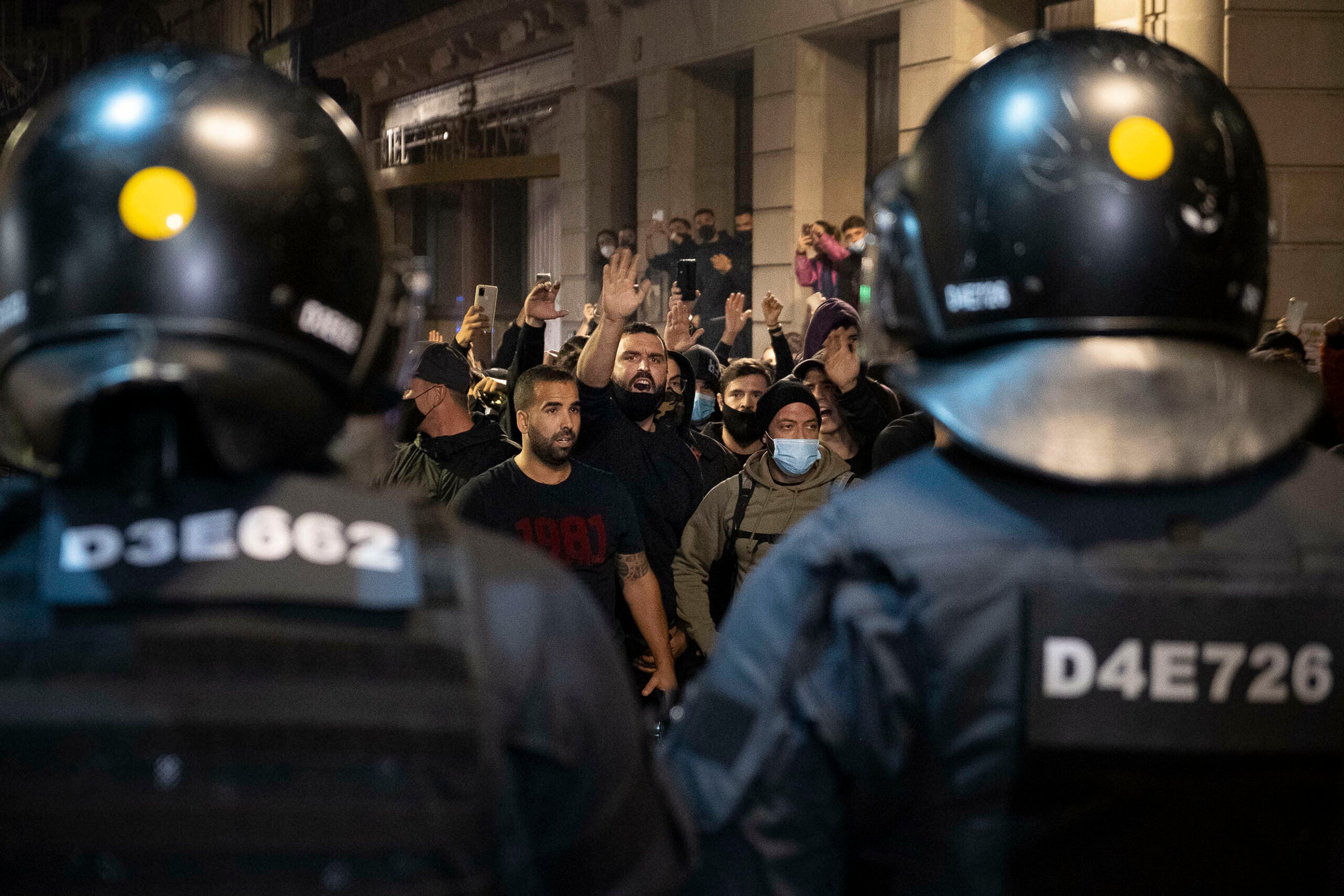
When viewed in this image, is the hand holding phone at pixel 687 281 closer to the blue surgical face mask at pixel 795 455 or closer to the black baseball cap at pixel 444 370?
the black baseball cap at pixel 444 370

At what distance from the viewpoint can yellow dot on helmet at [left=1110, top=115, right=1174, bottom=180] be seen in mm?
1646

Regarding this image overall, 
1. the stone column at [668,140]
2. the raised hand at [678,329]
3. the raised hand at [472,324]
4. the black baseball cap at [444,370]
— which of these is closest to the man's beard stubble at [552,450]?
the black baseball cap at [444,370]

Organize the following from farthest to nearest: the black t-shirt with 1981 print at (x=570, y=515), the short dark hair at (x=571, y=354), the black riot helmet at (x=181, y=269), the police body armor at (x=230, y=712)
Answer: the short dark hair at (x=571, y=354)
the black t-shirt with 1981 print at (x=570, y=515)
the black riot helmet at (x=181, y=269)
the police body armor at (x=230, y=712)

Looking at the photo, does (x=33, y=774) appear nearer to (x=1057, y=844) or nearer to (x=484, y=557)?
(x=484, y=557)

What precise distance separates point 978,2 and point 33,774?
12.2 metres

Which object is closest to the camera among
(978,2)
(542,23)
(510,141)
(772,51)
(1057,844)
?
(1057,844)

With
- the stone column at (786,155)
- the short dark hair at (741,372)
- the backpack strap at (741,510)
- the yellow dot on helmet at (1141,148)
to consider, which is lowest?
the backpack strap at (741,510)

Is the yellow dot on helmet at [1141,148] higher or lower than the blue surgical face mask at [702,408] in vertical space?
higher

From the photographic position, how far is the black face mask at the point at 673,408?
675cm

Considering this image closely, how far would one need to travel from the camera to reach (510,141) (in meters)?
21.8

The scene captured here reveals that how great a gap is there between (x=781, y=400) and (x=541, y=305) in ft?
5.74

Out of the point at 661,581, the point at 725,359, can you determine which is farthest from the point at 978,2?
the point at 661,581

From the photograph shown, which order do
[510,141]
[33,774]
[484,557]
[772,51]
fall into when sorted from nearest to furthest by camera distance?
1. [33,774]
2. [484,557]
3. [772,51]
4. [510,141]

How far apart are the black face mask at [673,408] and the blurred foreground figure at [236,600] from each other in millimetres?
5247
